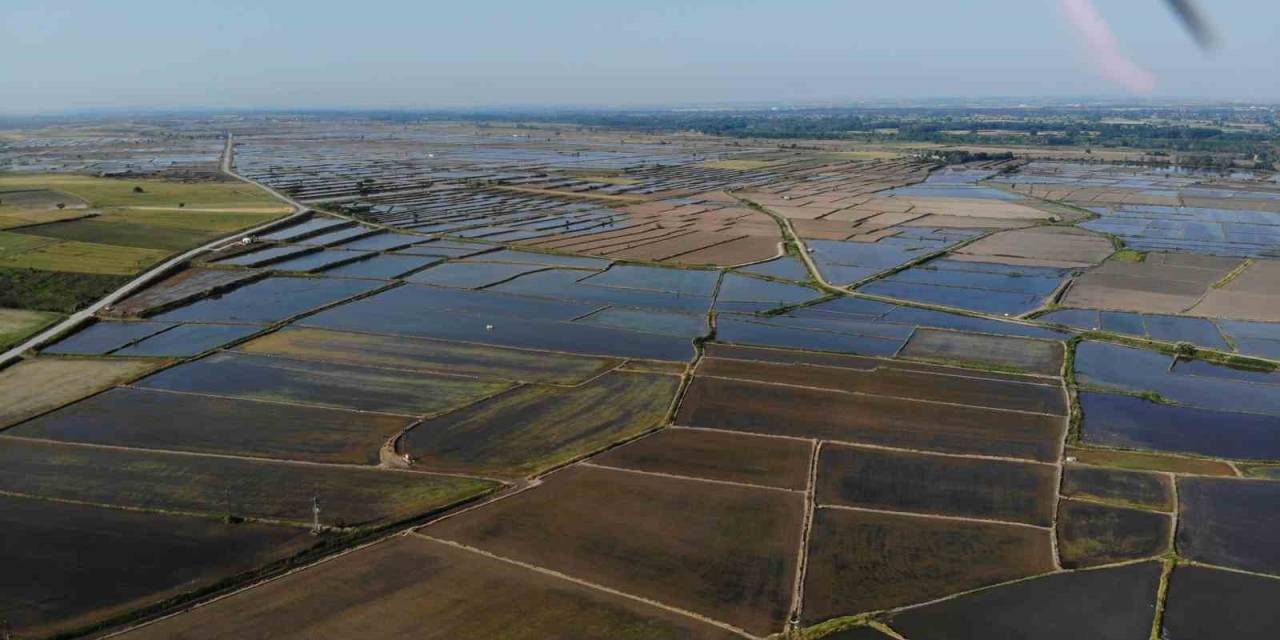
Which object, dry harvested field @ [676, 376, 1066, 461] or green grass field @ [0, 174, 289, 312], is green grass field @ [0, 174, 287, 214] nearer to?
green grass field @ [0, 174, 289, 312]

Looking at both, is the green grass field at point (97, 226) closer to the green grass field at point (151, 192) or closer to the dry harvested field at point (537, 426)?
the green grass field at point (151, 192)

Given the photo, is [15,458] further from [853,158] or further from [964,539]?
[853,158]

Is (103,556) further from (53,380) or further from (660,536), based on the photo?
(53,380)

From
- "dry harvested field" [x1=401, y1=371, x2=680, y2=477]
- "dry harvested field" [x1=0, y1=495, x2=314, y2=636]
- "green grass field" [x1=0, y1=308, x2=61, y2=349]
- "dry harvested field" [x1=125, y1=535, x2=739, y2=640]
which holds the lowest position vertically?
"dry harvested field" [x1=125, y1=535, x2=739, y2=640]

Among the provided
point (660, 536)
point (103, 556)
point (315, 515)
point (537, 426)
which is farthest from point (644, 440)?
point (103, 556)

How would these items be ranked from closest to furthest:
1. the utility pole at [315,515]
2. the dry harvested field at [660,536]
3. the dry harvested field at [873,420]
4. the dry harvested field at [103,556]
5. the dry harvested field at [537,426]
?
the dry harvested field at [103,556], the dry harvested field at [660,536], the utility pole at [315,515], the dry harvested field at [537,426], the dry harvested field at [873,420]

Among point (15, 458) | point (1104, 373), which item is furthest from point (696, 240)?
point (15, 458)

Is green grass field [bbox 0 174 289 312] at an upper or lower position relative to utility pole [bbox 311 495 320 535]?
upper

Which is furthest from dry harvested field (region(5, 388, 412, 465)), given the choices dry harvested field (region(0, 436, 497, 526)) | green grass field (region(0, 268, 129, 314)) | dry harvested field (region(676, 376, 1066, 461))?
green grass field (region(0, 268, 129, 314))

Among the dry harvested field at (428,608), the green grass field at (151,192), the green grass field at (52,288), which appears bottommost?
the dry harvested field at (428,608)

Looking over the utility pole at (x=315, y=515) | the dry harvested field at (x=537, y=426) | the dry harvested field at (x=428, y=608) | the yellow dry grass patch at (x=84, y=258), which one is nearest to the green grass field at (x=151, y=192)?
the yellow dry grass patch at (x=84, y=258)
